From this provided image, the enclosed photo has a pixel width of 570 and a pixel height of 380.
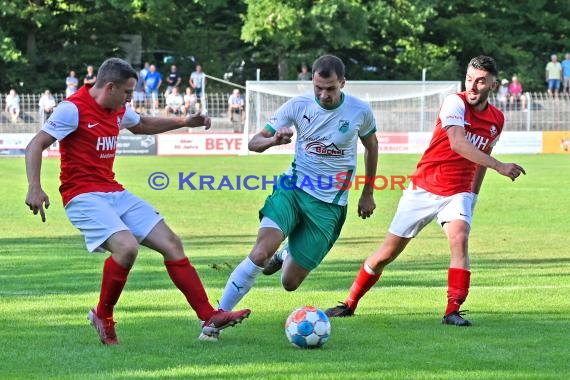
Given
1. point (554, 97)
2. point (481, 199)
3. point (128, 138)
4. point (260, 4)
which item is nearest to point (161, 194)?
point (481, 199)

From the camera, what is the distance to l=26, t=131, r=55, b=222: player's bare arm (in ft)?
23.5

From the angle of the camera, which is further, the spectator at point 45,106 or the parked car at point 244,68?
Result: the parked car at point 244,68

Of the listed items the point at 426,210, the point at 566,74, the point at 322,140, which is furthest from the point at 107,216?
the point at 566,74

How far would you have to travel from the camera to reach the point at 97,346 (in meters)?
7.35

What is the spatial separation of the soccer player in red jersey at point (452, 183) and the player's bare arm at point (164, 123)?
176cm

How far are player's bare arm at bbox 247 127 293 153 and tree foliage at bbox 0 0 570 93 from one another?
115ft

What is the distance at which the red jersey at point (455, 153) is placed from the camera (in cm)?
884

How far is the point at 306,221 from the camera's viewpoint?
860cm

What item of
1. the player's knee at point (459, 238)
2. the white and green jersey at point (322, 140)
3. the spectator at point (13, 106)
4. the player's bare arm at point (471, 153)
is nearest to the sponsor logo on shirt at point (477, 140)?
the player's bare arm at point (471, 153)

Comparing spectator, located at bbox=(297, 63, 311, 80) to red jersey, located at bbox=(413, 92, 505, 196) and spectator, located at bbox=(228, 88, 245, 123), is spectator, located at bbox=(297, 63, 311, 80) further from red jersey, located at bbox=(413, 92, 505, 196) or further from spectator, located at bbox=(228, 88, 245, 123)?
red jersey, located at bbox=(413, 92, 505, 196)

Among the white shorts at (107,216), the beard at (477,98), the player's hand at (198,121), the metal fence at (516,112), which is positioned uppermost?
the beard at (477,98)

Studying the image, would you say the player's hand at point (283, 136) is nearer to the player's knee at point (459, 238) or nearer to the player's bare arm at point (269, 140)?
the player's bare arm at point (269, 140)

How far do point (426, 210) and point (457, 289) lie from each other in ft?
2.26

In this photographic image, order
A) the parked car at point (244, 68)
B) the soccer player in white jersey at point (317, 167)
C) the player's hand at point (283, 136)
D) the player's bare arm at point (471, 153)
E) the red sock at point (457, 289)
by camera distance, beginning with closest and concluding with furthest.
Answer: the player's hand at point (283, 136), the player's bare arm at point (471, 153), the soccer player in white jersey at point (317, 167), the red sock at point (457, 289), the parked car at point (244, 68)
